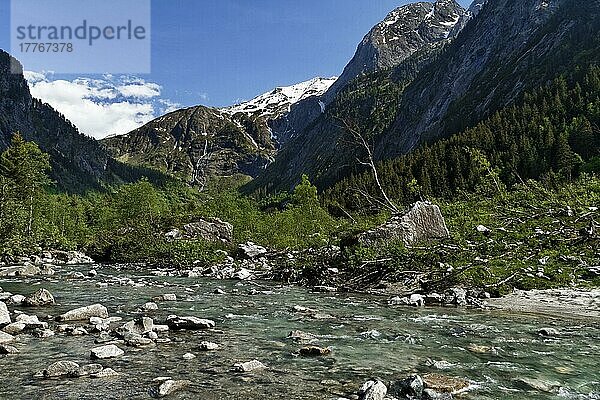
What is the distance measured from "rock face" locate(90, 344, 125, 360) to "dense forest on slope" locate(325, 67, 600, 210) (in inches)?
2448

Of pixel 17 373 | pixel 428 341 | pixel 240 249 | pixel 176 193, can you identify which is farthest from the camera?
pixel 176 193

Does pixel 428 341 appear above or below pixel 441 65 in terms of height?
below

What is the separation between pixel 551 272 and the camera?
56.3ft

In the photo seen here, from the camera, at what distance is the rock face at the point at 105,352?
9.09 metres

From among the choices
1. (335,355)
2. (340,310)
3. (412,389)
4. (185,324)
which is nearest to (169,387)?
(335,355)

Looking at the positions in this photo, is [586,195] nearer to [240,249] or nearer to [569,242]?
[569,242]

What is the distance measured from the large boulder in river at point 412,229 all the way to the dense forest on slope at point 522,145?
4528cm

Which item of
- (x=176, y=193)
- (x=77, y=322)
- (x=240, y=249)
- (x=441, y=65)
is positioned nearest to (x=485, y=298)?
(x=77, y=322)

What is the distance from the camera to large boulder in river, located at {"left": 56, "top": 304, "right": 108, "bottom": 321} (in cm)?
1341

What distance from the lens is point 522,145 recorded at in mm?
83875

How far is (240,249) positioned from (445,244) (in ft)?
77.6

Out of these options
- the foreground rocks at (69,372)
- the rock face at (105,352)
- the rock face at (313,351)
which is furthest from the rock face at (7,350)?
the rock face at (313,351)

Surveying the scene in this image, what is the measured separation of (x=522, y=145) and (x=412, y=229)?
Result: 2772 inches

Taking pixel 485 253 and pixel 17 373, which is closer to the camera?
pixel 17 373
